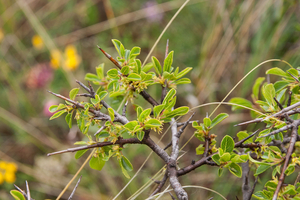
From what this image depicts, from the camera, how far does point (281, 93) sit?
2.19 feet

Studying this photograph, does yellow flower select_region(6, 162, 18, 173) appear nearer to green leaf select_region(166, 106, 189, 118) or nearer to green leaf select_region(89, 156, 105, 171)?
green leaf select_region(89, 156, 105, 171)

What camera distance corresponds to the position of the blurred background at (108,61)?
1607mm

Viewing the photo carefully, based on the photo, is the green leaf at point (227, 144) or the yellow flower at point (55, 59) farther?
the yellow flower at point (55, 59)

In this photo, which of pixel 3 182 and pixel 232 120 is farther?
pixel 3 182

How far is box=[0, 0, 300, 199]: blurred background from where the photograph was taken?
1.61 metres

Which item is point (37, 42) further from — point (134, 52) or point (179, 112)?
point (179, 112)

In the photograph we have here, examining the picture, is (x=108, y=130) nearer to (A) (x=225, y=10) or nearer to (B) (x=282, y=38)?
(B) (x=282, y=38)

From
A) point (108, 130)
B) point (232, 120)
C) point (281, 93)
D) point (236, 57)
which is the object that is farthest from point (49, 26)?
point (281, 93)

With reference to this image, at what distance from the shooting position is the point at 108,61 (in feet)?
7.60

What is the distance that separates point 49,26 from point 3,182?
1747 millimetres

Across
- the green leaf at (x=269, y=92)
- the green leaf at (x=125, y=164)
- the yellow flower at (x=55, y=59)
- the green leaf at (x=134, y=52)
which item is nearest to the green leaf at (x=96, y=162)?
the green leaf at (x=125, y=164)

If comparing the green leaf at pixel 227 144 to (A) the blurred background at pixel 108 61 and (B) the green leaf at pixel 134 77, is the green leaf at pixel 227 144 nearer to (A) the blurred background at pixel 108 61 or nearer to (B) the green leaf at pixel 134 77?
(B) the green leaf at pixel 134 77

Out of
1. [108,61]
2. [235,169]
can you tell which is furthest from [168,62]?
[108,61]

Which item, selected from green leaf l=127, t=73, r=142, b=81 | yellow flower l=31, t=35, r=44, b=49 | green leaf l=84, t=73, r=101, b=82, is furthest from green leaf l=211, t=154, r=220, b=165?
yellow flower l=31, t=35, r=44, b=49
